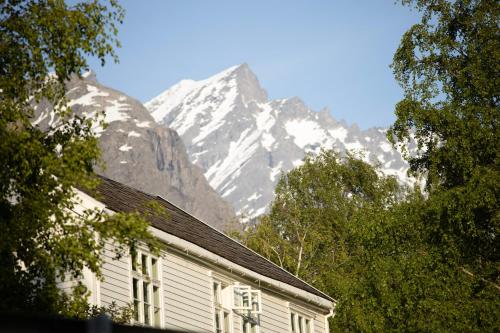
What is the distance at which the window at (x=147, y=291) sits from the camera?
24766 millimetres

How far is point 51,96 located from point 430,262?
17672 mm

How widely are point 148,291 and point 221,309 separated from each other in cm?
440

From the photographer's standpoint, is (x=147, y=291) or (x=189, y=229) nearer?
(x=147, y=291)

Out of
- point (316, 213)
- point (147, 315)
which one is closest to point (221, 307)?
point (147, 315)

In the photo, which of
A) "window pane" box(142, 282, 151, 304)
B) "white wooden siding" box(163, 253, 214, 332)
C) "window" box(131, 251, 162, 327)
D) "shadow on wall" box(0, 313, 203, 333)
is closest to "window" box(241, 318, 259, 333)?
"white wooden siding" box(163, 253, 214, 332)

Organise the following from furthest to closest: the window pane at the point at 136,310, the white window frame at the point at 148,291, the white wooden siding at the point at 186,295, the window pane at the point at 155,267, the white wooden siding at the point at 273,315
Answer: the white wooden siding at the point at 273,315, the white wooden siding at the point at 186,295, the window pane at the point at 155,267, the white window frame at the point at 148,291, the window pane at the point at 136,310

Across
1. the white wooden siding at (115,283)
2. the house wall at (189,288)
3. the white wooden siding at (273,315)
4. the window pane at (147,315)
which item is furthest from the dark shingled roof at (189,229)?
the window pane at (147,315)

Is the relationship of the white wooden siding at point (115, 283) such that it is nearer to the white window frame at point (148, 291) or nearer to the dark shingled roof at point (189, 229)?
the white window frame at point (148, 291)

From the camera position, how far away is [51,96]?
53.7ft

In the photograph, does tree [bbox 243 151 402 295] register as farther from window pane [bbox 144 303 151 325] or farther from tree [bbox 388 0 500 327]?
window pane [bbox 144 303 151 325]

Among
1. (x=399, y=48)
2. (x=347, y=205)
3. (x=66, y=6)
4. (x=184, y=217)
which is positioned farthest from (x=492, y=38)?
(x=347, y=205)

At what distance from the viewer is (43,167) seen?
50.1ft

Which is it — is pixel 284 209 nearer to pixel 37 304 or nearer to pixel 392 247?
pixel 392 247

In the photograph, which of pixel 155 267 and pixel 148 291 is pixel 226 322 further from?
pixel 148 291
